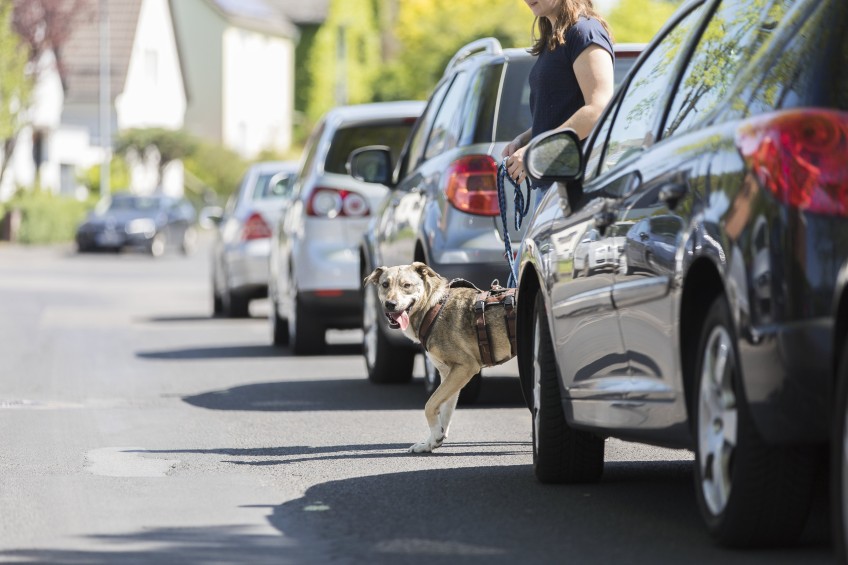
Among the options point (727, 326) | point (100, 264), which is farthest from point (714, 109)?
point (100, 264)

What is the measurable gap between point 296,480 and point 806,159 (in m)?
3.46

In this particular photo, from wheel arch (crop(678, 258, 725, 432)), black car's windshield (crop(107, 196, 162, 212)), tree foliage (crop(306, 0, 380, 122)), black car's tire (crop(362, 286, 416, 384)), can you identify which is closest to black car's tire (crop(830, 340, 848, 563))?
wheel arch (crop(678, 258, 725, 432))

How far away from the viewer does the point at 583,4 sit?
900 cm

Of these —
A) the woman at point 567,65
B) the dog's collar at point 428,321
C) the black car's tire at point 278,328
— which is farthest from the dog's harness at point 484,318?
the black car's tire at point 278,328

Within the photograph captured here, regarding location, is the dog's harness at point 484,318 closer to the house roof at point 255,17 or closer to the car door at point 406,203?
the car door at point 406,203

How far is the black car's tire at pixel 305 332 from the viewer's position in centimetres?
1493

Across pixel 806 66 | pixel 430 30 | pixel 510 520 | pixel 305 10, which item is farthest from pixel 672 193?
pixel 305 10

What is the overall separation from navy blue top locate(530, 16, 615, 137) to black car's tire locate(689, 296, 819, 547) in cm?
330

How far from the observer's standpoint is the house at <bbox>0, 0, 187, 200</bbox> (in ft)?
190

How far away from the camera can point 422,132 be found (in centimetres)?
1189

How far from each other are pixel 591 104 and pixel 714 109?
2.85m

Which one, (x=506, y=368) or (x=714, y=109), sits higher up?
(x=714, y=109)

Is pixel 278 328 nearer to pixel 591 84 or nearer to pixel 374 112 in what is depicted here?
pixel 374 112

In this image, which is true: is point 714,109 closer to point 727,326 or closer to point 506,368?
point 727,326
